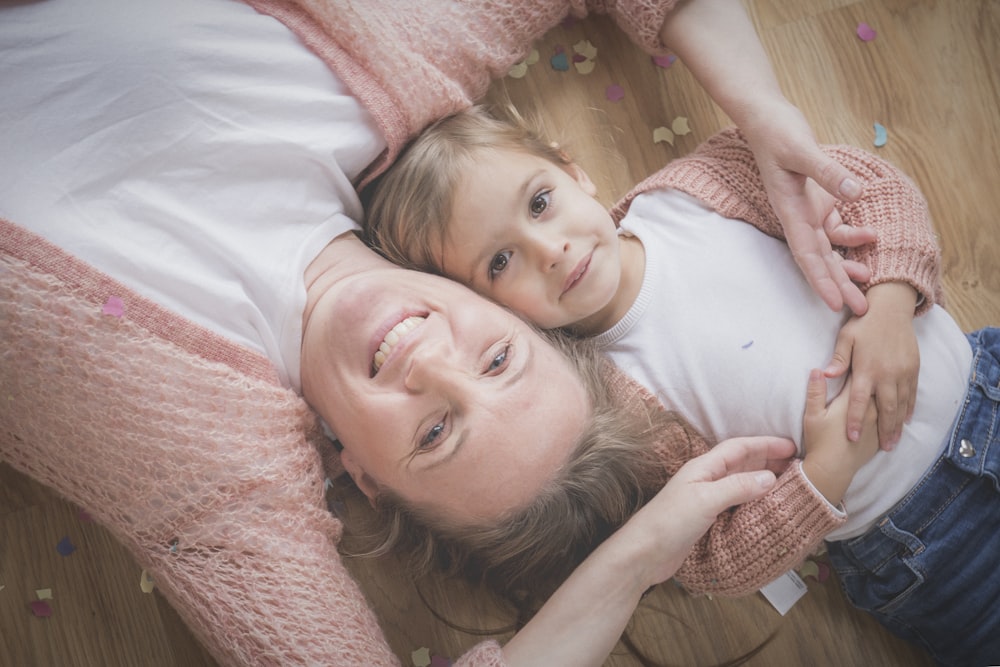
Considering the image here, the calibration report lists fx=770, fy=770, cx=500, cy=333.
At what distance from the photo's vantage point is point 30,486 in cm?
153

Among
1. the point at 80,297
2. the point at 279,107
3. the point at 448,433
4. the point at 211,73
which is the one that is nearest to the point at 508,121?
the point at 279,107

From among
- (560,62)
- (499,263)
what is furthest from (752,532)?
(560,62)

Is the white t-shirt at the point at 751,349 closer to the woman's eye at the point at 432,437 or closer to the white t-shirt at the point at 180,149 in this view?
the woman's eye at the point at 432,437

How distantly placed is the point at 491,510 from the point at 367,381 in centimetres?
28

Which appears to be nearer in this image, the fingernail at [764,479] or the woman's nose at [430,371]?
the woman's nose at [430,371]

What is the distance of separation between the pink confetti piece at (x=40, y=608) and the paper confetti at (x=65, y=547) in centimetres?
9

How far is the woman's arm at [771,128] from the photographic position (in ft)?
4.36

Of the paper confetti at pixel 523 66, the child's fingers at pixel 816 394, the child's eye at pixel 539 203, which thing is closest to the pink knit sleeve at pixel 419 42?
the paper confetti at pixel 523 66

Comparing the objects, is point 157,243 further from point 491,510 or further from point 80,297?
point 491,510

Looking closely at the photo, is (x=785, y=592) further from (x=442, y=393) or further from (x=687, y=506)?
(x=442, y=393)

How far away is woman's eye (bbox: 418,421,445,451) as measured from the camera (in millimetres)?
1191

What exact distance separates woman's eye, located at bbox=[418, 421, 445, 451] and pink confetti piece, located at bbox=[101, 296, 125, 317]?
0.51 m

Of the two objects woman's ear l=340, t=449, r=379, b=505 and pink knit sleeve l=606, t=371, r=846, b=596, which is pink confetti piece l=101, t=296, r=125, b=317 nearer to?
woman's ear l=340, t=449, r=379, b=505

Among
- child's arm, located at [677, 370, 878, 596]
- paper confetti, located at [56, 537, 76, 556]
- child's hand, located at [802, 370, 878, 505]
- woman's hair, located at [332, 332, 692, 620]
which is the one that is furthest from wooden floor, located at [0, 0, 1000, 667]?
child's hand, located at [802, 370, 878, 505]
